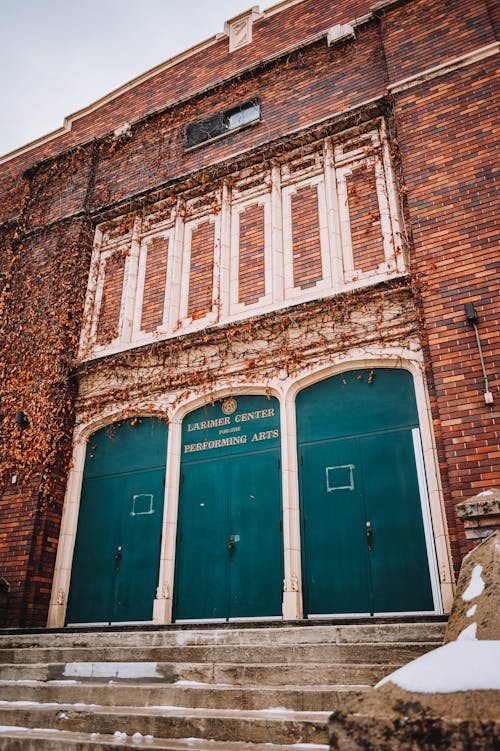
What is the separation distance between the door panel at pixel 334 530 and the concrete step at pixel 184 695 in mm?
2871

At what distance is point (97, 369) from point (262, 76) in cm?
622

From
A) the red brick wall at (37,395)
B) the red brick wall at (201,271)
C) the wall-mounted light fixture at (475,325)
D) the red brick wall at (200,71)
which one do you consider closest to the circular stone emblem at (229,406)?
the red brick wall at (201,271)

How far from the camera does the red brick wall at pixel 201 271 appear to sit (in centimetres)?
938

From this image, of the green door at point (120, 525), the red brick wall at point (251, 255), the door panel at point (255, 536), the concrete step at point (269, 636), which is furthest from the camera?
the red brick wall at point (251, 255)

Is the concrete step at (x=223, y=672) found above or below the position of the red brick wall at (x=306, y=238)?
below

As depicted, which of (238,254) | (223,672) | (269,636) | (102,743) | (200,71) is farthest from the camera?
(200,71)

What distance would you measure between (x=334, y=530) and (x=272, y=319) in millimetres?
3119

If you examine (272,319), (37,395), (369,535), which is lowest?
(369,535)

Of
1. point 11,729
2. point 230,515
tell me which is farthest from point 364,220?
point 11,729

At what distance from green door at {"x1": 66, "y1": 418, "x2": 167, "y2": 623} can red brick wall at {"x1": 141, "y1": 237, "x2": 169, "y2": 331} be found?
1.81 m

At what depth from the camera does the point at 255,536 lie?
757 cm

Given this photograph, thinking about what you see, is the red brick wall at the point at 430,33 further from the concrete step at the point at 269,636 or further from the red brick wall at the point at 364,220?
the concrete step at the point at 269,636

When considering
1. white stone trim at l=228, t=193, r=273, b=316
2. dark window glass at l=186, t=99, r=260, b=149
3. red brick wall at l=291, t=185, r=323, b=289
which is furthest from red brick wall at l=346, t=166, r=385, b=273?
dark window glass at l=186, t=99, r=260, b=149

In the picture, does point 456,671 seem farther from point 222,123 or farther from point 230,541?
point 222,123
